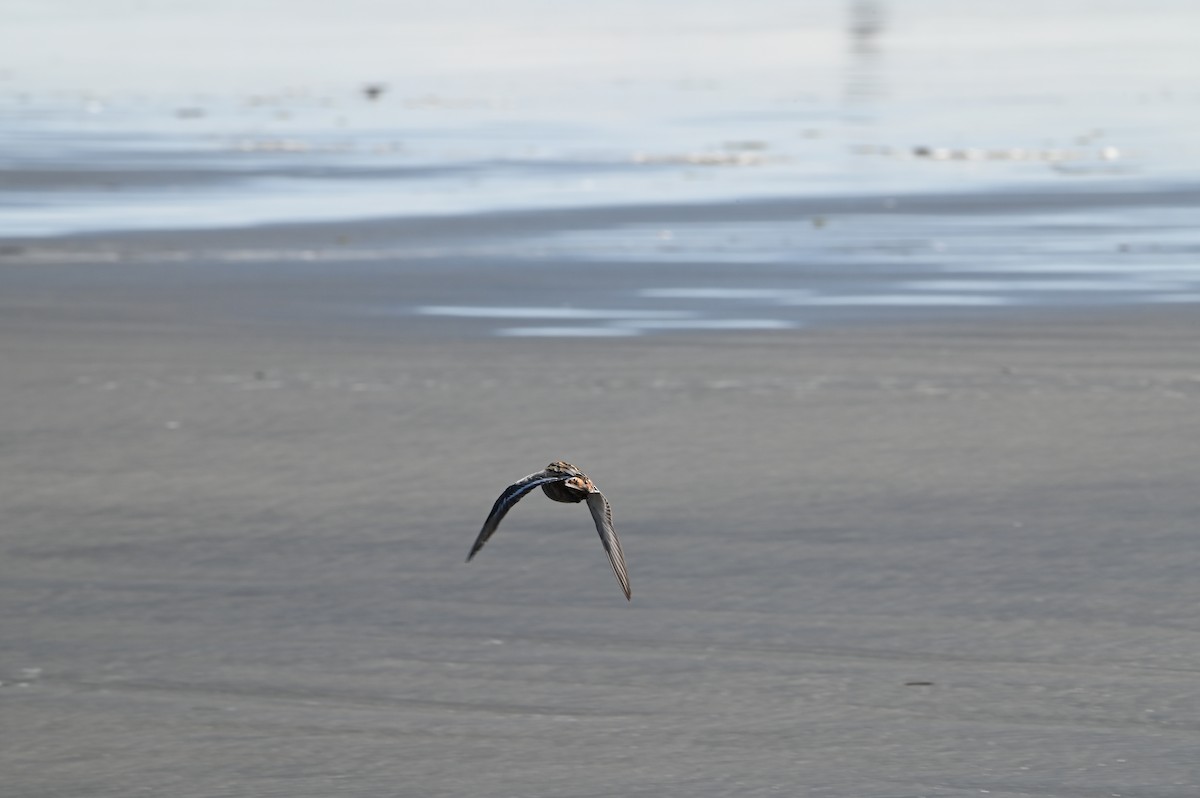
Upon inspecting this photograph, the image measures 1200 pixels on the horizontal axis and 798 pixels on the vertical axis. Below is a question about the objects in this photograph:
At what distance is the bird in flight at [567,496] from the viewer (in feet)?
11.8

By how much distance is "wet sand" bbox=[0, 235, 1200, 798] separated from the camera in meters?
4.82

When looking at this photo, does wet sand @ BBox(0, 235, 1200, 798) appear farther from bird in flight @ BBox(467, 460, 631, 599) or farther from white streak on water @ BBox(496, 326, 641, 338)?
bird in flight @ BBox(467, 460, 631, 599)

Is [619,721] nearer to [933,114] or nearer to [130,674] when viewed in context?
[130,674]

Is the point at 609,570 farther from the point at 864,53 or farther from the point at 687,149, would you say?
the point at 864,53

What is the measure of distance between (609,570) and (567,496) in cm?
259

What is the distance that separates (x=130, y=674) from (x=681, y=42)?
41820mm

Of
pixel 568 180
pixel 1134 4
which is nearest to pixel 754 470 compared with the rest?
pixel 568 180

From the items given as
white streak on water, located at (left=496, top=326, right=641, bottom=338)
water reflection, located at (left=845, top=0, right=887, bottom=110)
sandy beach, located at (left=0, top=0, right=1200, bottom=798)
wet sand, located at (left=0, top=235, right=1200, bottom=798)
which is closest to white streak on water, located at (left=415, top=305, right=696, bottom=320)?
sandy beach, located at (left=0, top=0, right=1200, bottom=798)

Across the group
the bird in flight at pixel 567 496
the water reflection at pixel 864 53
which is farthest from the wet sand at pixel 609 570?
the water reflection at pixel 864 53

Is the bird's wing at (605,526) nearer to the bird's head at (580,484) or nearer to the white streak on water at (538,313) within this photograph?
the bird's head at (580,484)

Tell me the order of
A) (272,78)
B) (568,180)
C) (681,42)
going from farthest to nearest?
(681,42) → (272,78) → (568,180)

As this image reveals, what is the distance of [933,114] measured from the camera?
87.6 ft

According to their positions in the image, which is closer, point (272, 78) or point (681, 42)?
point (272, 78)

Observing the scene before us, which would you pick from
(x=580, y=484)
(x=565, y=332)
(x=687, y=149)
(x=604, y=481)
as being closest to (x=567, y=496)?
(x=580, y=484)
